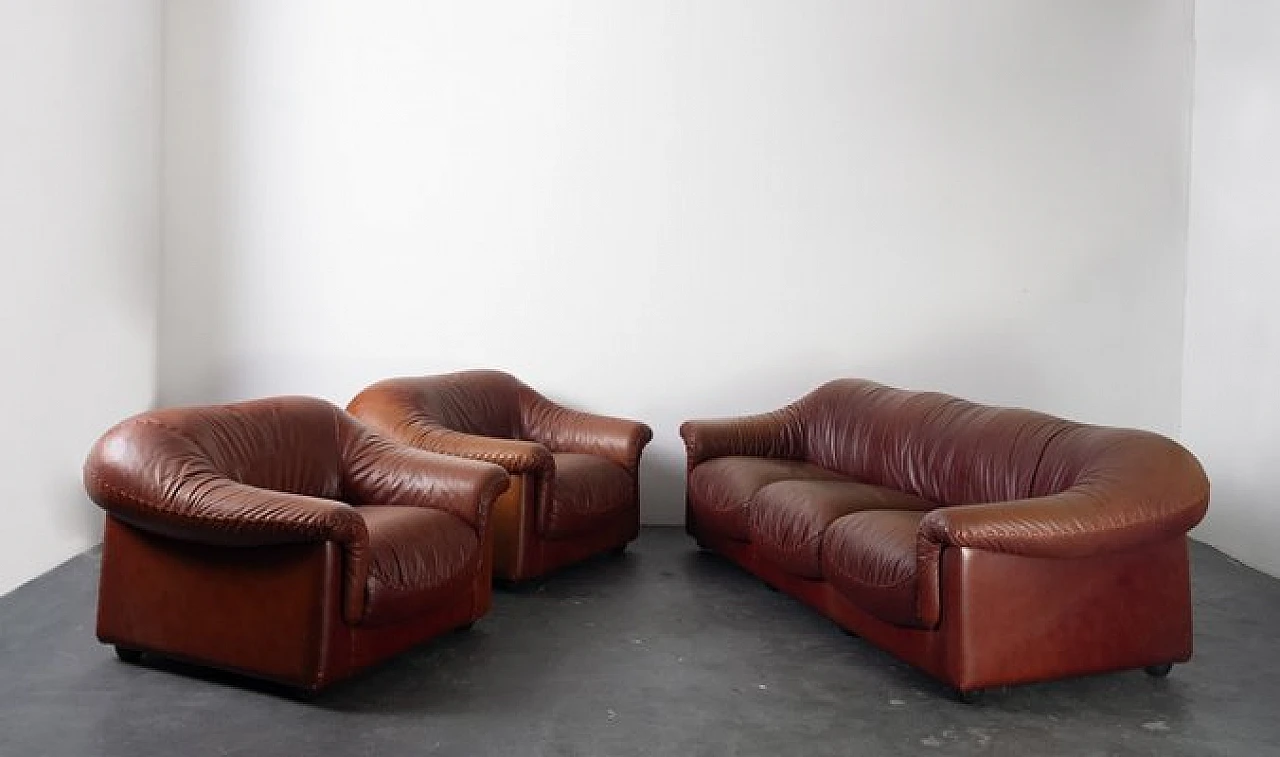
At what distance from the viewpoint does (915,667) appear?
3.82m

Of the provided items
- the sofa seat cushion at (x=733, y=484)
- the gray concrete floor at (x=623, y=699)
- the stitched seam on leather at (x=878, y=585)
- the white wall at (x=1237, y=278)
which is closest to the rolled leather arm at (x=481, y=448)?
the gray concrete floor at (x=623, y=699)

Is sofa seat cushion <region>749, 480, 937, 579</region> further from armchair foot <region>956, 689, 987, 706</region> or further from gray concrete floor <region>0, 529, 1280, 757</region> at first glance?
armchair foot <region>956, 689, 987, 706</region>

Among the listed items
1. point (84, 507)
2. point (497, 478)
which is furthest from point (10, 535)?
point (497, 478)

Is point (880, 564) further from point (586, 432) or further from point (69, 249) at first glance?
point (69, 249)

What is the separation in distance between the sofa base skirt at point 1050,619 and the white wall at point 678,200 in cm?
265

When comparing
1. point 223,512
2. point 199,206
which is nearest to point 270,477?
point 223,512

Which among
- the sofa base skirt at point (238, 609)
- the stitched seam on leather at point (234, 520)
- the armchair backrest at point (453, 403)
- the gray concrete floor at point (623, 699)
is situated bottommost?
the gray concrete floor at point (623, 699)

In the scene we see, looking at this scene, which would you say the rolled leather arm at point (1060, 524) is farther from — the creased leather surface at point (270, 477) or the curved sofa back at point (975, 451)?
the creased leather surface at point (270, 477)

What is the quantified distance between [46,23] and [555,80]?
8.00ft

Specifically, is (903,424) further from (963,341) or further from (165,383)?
(165,383)

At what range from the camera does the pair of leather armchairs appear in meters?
3.36

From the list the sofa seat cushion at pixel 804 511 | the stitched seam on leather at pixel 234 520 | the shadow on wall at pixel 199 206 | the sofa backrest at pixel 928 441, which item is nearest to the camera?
the stitched seam on leather at pixel 234 520

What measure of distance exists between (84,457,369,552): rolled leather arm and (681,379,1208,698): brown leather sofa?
1726mm

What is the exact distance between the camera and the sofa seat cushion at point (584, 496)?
15.8 ft
